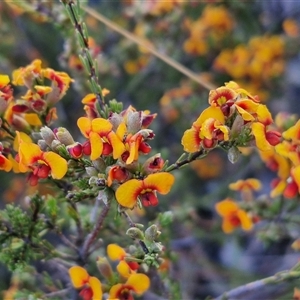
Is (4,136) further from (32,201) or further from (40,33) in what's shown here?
(40,33)

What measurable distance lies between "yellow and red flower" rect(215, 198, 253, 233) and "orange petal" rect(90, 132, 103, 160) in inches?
19.7

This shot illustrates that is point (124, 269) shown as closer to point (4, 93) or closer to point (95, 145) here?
point (95, 145)

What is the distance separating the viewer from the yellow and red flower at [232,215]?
1.21m

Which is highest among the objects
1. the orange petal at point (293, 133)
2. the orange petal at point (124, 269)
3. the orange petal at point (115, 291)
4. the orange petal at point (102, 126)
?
the orange petal at point (293, 133)

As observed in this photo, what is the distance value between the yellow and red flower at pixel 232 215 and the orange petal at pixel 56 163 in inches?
19.8

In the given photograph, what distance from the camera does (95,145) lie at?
2.59 feet

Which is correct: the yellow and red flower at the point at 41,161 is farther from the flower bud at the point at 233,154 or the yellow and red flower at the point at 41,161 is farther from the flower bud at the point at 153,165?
the flower bud at the point at 233,154

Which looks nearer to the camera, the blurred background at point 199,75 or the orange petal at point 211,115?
the orange petal at point 211,115

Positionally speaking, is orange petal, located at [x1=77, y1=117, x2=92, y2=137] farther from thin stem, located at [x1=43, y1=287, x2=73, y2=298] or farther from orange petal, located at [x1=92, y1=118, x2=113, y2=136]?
thin stem, located at [x1=43, y1=287, x2=73, y2=298]

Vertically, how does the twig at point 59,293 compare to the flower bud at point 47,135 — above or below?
below

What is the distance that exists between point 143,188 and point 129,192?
3 cm

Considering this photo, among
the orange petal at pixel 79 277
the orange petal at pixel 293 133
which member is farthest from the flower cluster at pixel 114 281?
the orange petal at pixel 293 133

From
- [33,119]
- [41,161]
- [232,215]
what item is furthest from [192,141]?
[232,215]

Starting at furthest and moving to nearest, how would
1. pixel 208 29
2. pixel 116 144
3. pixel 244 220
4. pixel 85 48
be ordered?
1. pixel 208 29
2. pixel 244 220
3. pixel 85 48
4. pixel 116 144
